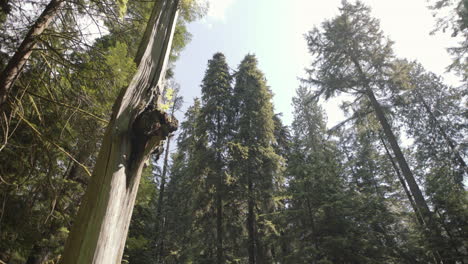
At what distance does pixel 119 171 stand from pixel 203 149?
1270cm

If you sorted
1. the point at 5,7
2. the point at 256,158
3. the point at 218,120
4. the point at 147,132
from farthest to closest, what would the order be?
the point at 218,120
the point at 256,158
the point at 5,7
the point at 147,132

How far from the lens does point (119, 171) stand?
1.34 metres

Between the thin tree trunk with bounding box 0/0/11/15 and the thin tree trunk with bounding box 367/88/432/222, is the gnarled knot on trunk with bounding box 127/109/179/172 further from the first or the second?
the thin tree trunk with bounding box 367/88/432/222

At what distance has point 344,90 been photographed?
12328mm

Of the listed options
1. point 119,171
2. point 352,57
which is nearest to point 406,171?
point 352,57

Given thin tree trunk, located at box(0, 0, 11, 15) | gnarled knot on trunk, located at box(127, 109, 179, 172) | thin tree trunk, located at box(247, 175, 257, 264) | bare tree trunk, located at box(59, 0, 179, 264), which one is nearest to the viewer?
bare tree trunk, located at box(59, 0, 179, 264)

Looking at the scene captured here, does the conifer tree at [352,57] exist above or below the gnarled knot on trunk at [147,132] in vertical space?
above

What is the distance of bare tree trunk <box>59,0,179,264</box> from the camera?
3.73 ft

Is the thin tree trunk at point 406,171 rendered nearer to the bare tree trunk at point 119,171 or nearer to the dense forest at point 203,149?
the dense forest at point 203,149

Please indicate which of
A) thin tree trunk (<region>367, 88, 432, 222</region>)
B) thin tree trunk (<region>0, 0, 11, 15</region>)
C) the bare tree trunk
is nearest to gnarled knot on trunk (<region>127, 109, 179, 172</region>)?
the bare tree trunk

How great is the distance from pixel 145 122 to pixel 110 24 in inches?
127

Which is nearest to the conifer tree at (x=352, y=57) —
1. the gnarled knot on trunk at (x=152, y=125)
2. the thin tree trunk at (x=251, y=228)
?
the thin tree trunk at (x=251, y=228)

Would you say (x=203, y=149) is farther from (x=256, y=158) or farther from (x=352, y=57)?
(x=352, y=57)

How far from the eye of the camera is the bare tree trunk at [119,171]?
114cm
